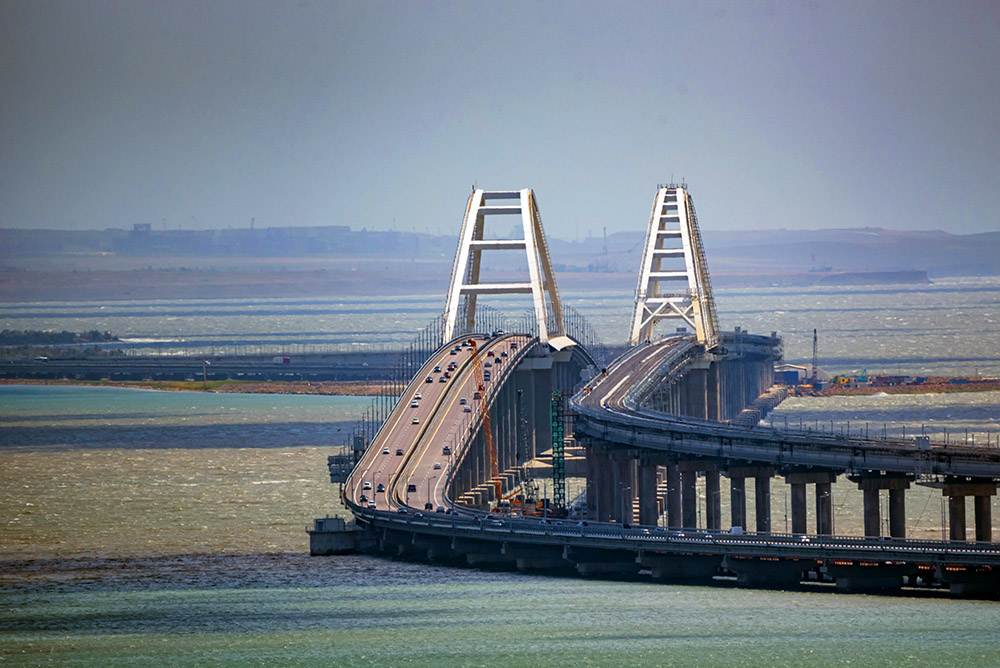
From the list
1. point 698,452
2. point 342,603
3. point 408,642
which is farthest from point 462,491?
point 408,642

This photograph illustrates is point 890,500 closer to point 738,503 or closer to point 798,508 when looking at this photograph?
point 798,508

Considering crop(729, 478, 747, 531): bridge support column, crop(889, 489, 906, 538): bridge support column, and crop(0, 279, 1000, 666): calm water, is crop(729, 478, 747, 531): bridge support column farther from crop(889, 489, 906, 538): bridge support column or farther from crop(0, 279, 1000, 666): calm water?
crop(889, 489, 906, 538): bridge support column

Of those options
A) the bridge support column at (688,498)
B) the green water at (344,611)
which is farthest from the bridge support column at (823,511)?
the green water at (344,611)

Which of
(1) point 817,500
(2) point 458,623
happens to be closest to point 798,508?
(1) point 817,500

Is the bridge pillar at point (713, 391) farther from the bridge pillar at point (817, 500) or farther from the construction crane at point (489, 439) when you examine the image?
the bridge pillar at point (817, 500)

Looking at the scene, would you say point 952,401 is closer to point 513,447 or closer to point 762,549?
point 513,447

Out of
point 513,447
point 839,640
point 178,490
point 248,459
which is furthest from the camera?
point 248,459
